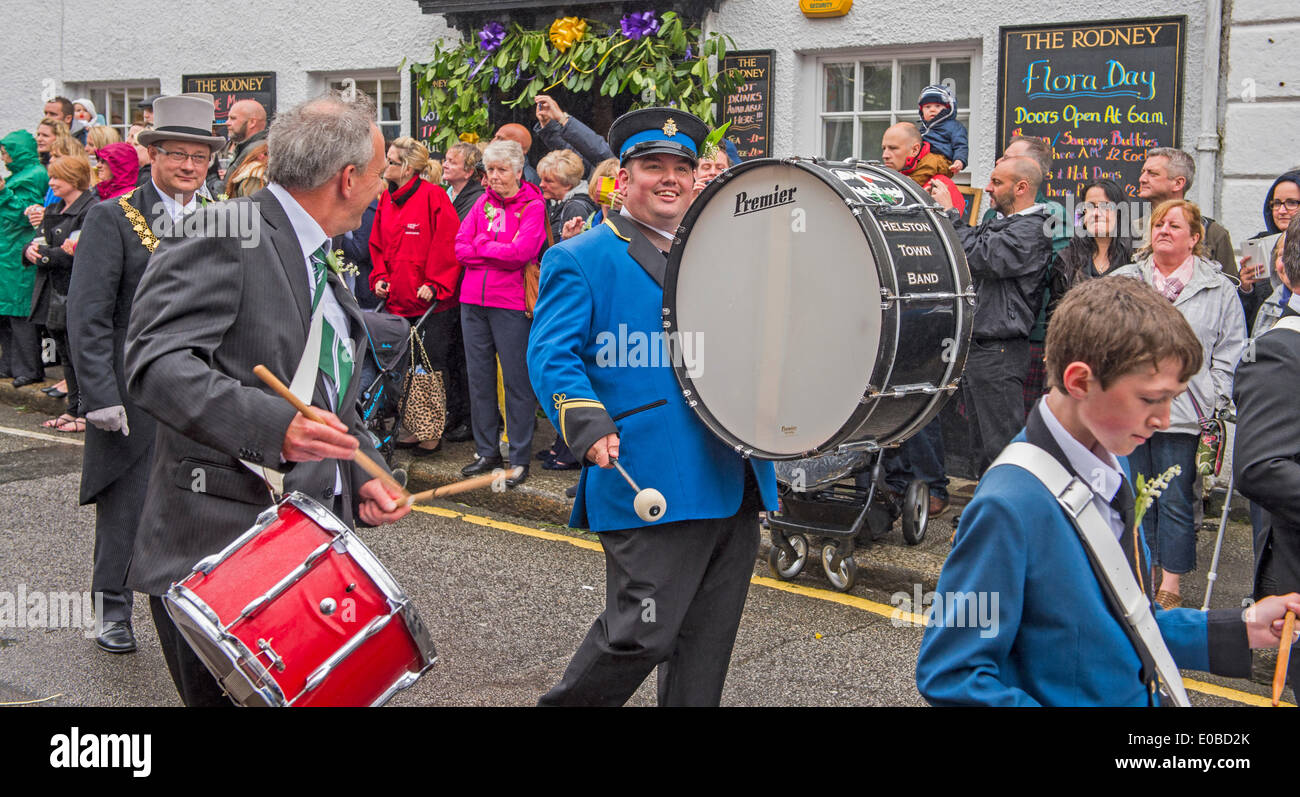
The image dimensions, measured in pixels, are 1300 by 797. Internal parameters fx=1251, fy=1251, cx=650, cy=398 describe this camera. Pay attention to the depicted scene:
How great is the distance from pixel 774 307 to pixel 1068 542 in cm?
172

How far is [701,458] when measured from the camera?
143 inches

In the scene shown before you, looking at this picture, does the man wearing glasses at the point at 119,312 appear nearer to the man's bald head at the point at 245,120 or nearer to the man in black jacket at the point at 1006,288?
the man in black jacket at the point at 1006,288

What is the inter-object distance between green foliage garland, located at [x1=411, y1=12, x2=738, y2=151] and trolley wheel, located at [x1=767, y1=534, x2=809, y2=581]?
4.40 meters

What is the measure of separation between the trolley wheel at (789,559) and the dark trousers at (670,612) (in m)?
2.61

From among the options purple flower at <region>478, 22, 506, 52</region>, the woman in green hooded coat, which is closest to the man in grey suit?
purple flower at <region>478, 22, 506, 52</region>

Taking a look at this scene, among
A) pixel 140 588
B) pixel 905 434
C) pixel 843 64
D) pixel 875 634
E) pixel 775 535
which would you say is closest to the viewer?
pixel 140 588

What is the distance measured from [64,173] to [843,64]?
588 cm

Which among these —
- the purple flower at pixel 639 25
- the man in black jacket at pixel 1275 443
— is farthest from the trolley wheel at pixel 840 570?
the purple flower at pixel 639 25

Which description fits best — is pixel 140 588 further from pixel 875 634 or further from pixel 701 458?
pixel 875 634

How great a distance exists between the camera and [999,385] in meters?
6.74

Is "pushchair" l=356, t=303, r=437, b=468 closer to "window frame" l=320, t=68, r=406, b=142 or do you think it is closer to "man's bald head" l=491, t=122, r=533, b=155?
"man's bald head" l=491, t=122, r=533, b=155

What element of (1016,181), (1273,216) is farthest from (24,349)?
(1273,216)

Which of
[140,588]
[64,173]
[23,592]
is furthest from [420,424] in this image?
[140,588]

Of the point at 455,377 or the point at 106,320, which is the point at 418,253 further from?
the point at 106,320
